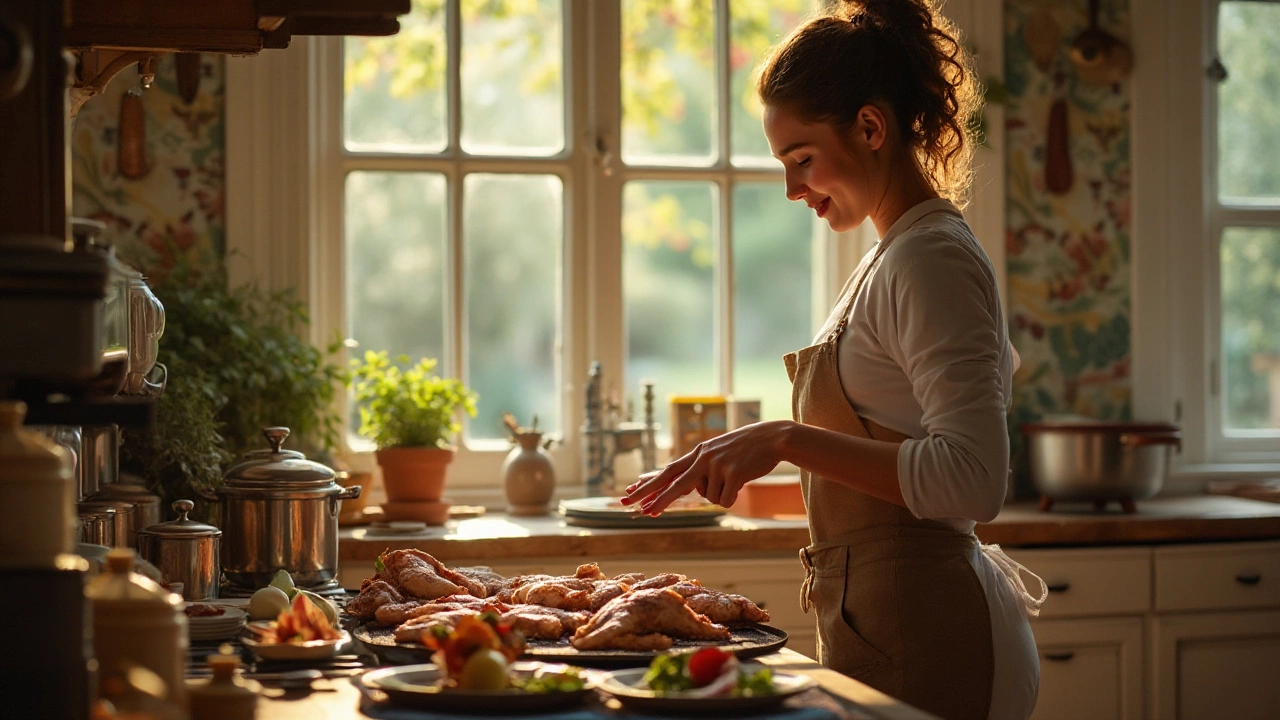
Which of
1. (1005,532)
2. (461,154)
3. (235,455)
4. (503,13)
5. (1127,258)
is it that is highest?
(503,13)

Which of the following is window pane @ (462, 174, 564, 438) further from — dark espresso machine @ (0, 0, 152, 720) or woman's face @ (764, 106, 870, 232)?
dark espresso machine @ (0, 0, 152, 720)

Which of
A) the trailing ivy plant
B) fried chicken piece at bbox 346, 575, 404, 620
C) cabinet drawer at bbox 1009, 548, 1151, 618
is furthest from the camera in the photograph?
cabinet drawer at bbox 1009, 548, 1151, 618

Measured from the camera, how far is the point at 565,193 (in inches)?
141

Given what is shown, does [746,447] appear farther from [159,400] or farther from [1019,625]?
[159,400]

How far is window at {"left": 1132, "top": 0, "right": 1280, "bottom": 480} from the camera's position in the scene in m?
3.68

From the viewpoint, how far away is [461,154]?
138 inches

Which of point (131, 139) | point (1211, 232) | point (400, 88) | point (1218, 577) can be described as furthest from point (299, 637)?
point (1211, 232)

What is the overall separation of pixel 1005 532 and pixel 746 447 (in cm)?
159

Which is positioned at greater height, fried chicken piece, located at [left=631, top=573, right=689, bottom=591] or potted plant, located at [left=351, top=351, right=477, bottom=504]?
potted plant, located at [left=351, top=351, right=477, bottom=504]

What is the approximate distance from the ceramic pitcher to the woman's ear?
5.33 ft

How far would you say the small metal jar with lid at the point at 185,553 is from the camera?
185cm

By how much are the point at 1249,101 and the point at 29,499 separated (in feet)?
12.2

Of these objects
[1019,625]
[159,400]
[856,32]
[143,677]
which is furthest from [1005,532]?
[143,677]

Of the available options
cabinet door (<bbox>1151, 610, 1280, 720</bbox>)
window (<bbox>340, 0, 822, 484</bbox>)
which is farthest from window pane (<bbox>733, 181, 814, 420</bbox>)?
cabinet door (<bbox>1151, 610, 1280, 720</bbox>)
